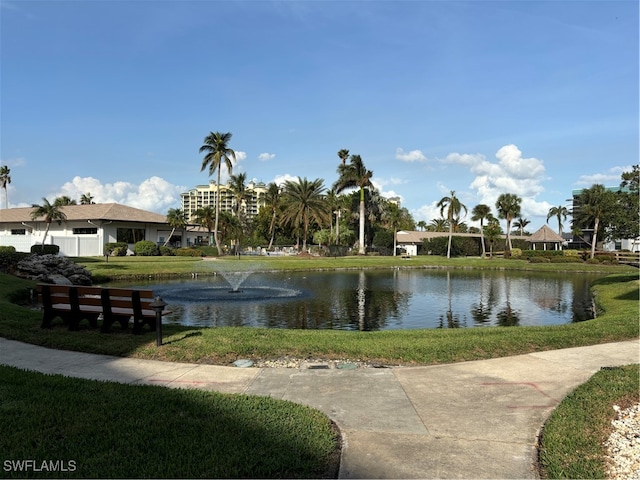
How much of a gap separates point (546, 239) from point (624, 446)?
85.6 metres

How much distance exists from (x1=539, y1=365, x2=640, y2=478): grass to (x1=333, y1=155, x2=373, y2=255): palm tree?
61776mm

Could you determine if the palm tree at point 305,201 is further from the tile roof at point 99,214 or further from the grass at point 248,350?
the grass at point 248,350

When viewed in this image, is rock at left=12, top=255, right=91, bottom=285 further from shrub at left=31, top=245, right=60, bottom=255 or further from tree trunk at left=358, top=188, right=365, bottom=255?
tree trunk at left=358, top=188, right=365, bottom=255

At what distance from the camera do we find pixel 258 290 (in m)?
24.2

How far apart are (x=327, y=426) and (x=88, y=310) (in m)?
7.41

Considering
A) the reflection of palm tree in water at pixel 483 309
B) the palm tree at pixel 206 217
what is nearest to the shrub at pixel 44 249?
the palm tree at pixel 206 217

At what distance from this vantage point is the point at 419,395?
6176 mm

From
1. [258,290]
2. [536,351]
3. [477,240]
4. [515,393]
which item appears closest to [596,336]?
[536,351]

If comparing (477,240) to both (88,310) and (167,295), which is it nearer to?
(167,295)

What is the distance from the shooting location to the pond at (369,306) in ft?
51.6

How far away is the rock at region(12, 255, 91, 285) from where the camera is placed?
911 inches

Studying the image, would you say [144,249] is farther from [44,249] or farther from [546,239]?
[546,239]

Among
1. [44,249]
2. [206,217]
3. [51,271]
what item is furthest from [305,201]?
[51,271]

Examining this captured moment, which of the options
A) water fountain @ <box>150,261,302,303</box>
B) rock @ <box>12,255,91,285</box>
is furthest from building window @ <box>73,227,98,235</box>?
water fountain @ <box>150,261,302,303</box>
